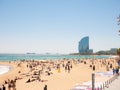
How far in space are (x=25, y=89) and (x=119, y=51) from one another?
15784 millimetres

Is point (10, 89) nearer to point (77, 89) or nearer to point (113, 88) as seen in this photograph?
point (77, 89)

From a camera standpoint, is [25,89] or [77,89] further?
[25,89]

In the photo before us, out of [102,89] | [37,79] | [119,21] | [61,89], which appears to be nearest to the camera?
[119,21]

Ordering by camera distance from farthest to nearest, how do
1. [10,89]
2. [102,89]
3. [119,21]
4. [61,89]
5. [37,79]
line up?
1. [37,79]
2. [10,89]
3. [61,89]
4. [102,89]
5. [119,21]

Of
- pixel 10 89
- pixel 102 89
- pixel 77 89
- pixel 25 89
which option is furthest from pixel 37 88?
pixel 102 89

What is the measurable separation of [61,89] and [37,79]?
8.95 metres

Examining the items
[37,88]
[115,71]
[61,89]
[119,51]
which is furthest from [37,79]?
[119,51]

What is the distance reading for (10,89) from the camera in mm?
25453

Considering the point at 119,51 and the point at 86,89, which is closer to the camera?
the point at 119,51

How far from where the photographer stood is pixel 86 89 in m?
20.5

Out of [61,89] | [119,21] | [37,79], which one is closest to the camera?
[119,21]

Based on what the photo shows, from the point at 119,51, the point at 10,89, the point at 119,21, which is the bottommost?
the point at 10,89

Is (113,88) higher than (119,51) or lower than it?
lower

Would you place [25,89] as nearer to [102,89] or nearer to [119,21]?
[102,89]
